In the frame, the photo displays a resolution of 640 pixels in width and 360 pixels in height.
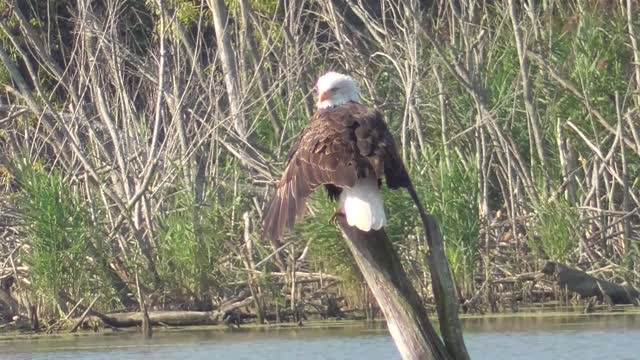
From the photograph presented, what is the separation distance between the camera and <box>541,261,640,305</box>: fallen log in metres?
11.9

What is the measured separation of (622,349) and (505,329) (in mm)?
1287

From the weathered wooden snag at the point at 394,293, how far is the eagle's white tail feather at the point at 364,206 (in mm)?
91

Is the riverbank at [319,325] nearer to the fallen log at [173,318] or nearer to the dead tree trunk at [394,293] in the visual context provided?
the fallen log at [173,318]

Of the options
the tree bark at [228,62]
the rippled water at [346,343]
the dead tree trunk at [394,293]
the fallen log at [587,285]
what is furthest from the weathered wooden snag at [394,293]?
the tree bark at [228,62]

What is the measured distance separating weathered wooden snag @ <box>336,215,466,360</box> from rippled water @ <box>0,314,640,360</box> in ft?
8.69

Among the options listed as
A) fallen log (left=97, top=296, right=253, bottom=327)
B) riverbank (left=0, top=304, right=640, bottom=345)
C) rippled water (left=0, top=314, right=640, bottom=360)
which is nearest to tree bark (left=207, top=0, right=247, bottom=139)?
fallen log (left=97, top=296, right=253, bottom=327)

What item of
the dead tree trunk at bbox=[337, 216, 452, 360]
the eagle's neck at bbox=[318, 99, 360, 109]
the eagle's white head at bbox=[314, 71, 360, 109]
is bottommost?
the dead tree trunk at bbox=[337, 216, 452, 360]

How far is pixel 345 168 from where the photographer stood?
7.17 meters

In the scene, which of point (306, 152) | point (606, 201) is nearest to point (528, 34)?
point (606, 201)

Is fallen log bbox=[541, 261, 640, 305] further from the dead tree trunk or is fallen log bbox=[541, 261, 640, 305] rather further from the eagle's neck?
the dead tree trunk

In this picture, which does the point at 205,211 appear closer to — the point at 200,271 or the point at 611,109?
the point at 200,271

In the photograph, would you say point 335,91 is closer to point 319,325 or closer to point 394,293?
point 394,293

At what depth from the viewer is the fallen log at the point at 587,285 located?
1193cm

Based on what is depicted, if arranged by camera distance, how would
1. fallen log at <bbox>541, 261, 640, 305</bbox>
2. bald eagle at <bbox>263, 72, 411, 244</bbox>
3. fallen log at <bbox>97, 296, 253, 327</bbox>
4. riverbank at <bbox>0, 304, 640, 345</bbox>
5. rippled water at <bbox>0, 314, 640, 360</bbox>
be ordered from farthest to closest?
fallen log at <bbox>541, 261, 640, 305</bbox>, fallen log at <bbox>97, 296, 253, 327</bbox>, riverbank at <bbox>0, 304, 640, 345</bbox>, rippled water at <bbox>0, 314, 640, 360</bbox>, bald eagle at <bbox>263, 72, 411, 244</bbox>
